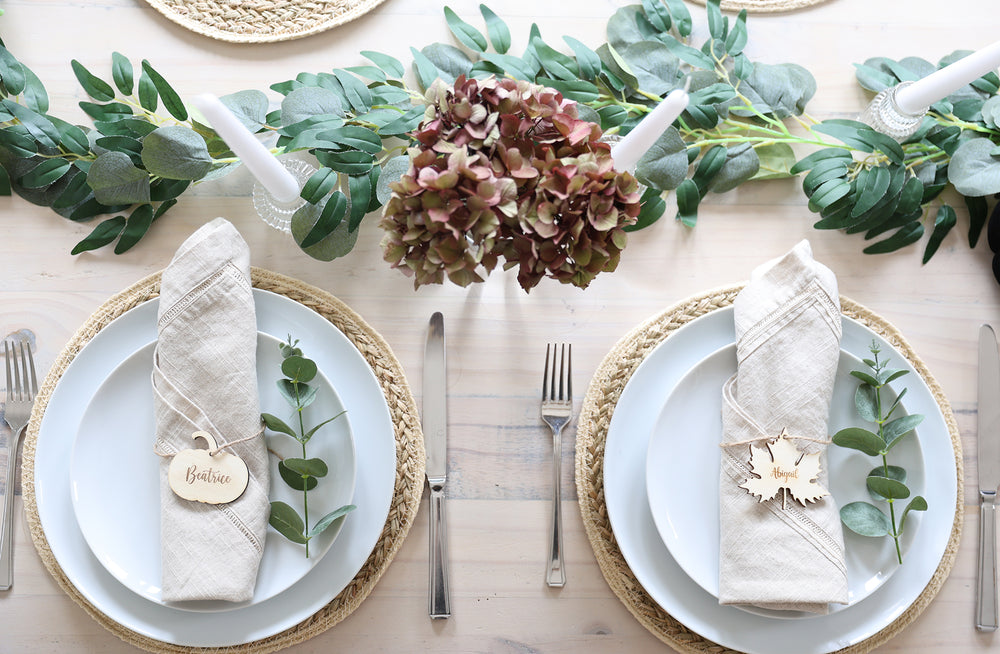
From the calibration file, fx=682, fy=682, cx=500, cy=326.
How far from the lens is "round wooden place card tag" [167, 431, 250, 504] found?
0.76m

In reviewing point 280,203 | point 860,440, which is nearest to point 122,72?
point 280,203

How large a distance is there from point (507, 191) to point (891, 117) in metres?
0.60

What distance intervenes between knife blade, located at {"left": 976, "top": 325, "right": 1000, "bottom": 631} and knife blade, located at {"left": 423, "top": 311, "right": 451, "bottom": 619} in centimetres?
69

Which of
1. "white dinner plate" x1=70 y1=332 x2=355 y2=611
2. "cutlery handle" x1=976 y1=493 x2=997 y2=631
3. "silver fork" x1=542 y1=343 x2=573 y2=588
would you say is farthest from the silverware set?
"cutlery handle" x1=976 y1=493 x2=997 y2=631

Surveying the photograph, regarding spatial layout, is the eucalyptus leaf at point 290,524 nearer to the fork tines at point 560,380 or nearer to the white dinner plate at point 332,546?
the white dinner plate at point 332,546

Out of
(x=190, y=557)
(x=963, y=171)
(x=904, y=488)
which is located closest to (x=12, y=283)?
(x=190, y=557)

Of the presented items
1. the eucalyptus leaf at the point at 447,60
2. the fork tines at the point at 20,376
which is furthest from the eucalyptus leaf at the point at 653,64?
the fork tines at the point at 20,376

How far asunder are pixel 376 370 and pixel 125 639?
439 mm

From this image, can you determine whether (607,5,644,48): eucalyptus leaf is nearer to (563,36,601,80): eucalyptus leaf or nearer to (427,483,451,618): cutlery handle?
(563,36,601,80): eucalyptus leaf

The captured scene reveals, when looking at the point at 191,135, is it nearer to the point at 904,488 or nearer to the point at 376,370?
the point at 376,370

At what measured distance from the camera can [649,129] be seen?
0.65 meters

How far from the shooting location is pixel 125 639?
824mm

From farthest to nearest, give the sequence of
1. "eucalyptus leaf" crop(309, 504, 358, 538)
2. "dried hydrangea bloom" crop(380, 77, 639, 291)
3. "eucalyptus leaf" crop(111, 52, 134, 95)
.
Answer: "eucalyptus leaf" crop(111, 52, 134, 95) → "eucalyptus leaf" crop(309, 504, 358, 538) → "dried hydrangea bloom" crop(380, 77, 639, 291)

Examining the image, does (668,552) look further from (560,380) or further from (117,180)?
(117,180)
